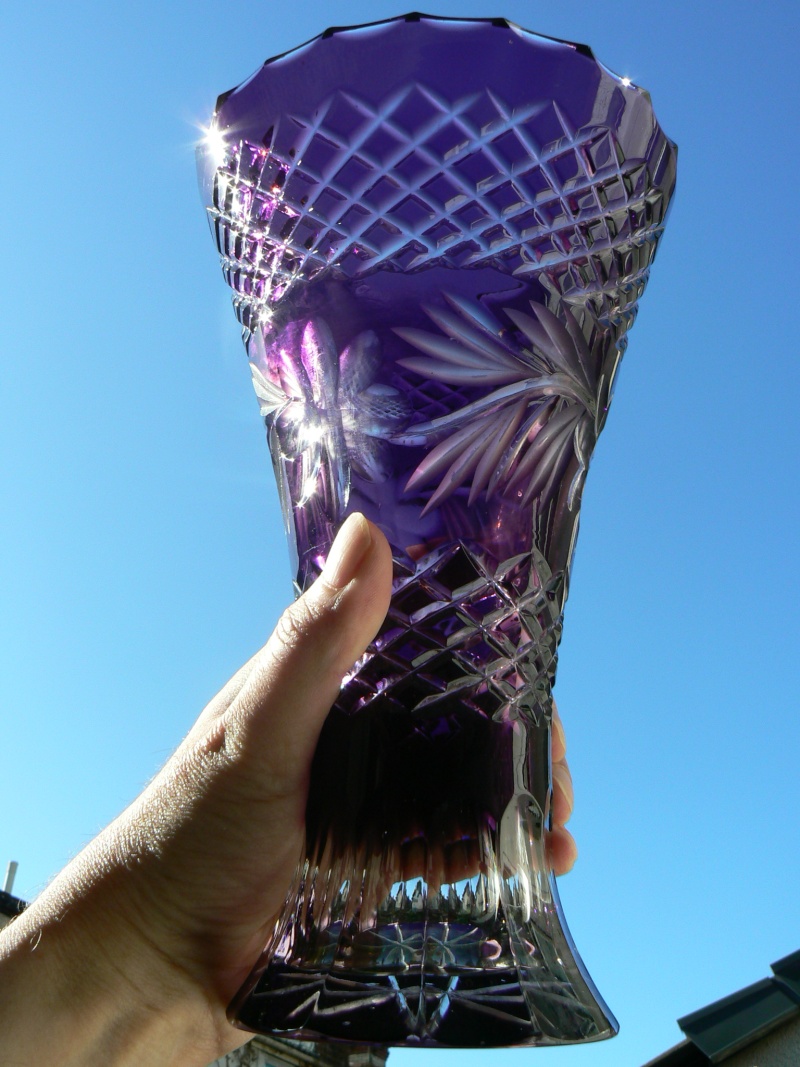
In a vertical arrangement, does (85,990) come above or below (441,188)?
below

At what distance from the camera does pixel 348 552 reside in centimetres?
78

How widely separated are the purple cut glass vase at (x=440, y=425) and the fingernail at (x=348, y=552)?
0.11 feet

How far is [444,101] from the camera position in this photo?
0.82 m

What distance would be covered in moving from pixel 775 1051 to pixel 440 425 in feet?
13.2

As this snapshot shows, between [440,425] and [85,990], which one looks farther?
[85,990]

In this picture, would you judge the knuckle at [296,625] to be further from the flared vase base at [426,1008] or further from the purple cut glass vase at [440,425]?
the flared vase base at [426,1008]

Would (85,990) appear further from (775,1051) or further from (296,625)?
(775,1051)

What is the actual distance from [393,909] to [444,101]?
66 centimetres

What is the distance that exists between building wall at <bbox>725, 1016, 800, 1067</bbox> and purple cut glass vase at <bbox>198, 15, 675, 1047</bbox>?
3.75 m

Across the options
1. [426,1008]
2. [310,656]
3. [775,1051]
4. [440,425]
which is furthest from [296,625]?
[775,1051]

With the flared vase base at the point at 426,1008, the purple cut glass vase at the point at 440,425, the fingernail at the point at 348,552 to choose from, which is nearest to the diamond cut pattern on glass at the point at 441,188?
the purple cut glass vase at the point at 440,425

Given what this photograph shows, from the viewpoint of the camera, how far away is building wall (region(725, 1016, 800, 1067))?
12.7 ft

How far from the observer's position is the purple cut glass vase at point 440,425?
77cm

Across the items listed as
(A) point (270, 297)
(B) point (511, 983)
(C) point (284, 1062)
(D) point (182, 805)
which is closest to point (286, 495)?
(A) point (270, 297)
